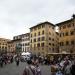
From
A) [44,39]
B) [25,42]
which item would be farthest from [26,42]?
[44,39]

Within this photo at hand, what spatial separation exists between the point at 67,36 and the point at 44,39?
48.9 ft

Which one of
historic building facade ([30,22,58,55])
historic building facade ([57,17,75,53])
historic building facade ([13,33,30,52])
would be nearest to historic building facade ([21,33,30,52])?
historic building facade ([13,33,30,52])

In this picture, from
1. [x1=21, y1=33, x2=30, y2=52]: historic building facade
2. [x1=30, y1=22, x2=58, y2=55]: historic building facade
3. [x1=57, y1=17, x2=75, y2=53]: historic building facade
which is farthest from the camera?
[x1=21, y1=33, x2=30, y2=52]: historic building facade

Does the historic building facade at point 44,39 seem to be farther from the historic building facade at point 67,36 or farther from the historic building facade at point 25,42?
the historic building facade at point 67,36

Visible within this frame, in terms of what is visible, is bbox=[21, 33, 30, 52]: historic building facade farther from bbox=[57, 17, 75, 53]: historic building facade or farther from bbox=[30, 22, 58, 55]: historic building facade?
bbox=[57, 17, 75, 53]: historic building facade

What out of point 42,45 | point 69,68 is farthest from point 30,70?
point 42,45

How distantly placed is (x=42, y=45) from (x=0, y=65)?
39.5 m

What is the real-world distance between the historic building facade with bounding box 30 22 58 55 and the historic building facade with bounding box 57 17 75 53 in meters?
10.7

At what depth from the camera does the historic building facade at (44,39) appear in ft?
223

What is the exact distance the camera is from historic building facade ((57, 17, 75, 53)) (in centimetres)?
5282

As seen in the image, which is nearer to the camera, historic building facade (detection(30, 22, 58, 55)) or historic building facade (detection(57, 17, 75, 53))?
historic building facade (detection(57, 17, 75, 53))

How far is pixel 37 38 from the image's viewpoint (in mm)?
74062

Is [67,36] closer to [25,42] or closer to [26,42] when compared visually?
[26,42]

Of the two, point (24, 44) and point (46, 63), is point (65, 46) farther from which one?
point (24, 44)
